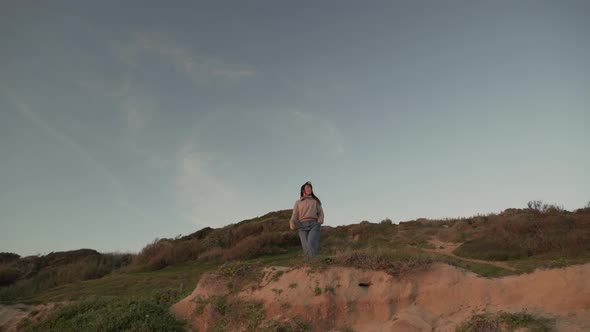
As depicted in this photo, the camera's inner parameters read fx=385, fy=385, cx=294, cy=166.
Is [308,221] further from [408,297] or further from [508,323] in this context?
[508,323]

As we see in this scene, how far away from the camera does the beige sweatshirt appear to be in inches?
368

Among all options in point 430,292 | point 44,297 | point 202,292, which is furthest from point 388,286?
point 44,297

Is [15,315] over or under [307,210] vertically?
under

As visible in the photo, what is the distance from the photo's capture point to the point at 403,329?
21.1 ft

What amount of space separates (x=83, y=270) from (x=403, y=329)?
1768 cm

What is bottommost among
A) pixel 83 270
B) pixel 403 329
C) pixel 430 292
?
pixel 403 329

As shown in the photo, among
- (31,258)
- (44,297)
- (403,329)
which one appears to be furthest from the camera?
(31,258)

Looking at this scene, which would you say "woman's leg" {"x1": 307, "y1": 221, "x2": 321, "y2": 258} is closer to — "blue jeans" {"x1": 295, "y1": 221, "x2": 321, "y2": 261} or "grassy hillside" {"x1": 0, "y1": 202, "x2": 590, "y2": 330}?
"blue jeans" {"x1": 295, "y1": 221, "x2": 321, "y2": 261}

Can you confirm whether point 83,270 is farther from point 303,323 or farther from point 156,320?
point 303,323

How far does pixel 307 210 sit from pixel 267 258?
9518mm

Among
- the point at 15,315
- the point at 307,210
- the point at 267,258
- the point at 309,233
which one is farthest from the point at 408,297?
the point at 267,258

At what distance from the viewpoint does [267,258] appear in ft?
59.7

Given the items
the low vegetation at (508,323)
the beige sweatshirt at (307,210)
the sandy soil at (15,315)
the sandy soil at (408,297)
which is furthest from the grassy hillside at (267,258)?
the low vegetation at (508,323)

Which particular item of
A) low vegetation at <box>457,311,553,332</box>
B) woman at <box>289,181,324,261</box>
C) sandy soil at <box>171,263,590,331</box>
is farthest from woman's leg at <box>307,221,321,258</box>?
low vegetation at <box>457,311,553,332</box>
